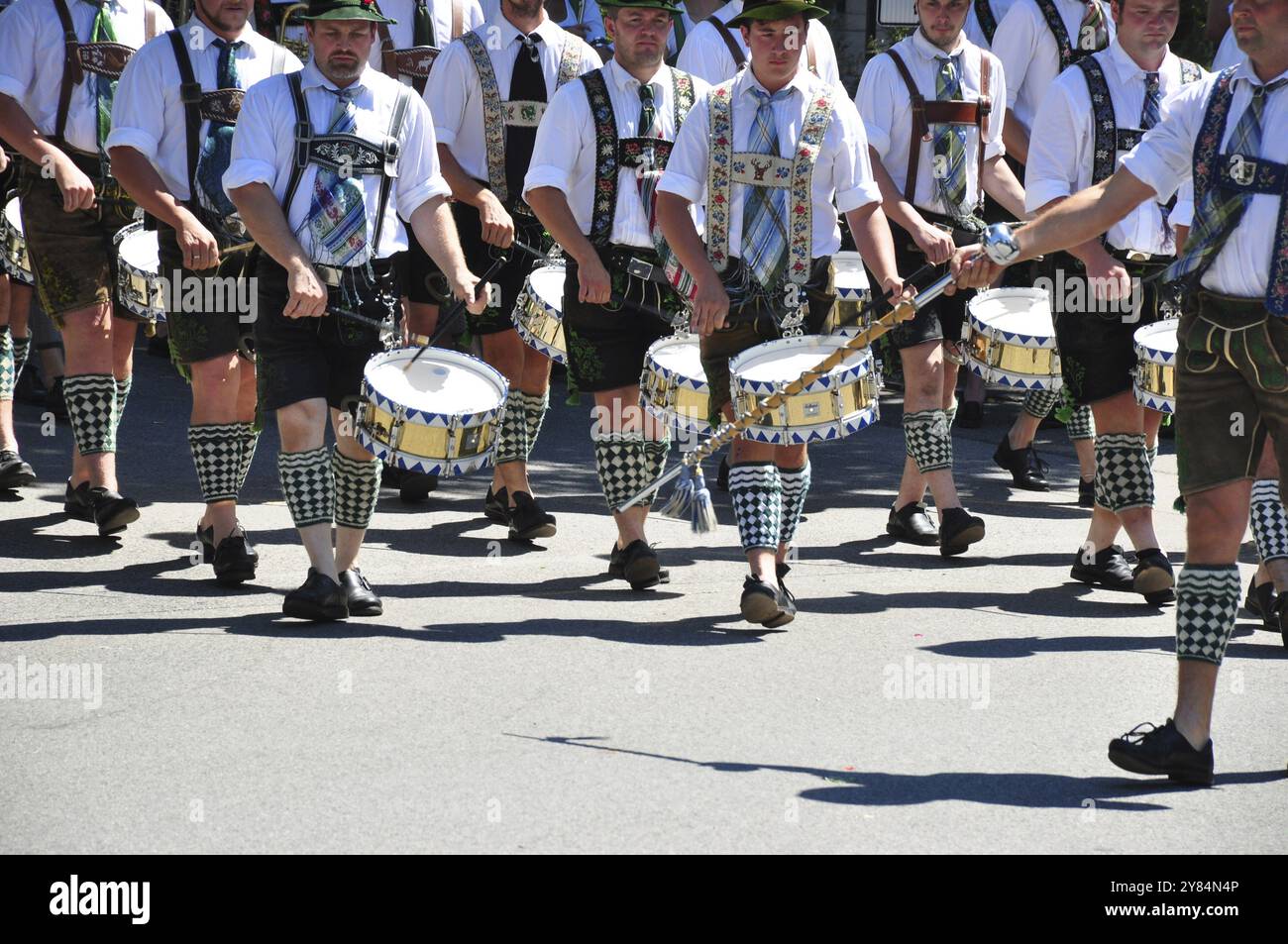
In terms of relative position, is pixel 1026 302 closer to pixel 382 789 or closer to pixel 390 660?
pixel 390 660

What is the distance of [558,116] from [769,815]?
11.3ft

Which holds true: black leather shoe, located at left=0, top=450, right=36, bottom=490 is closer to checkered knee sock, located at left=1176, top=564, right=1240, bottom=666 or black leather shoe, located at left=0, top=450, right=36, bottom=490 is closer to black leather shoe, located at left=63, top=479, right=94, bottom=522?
black leather shoe, located at left=63, top=479, right=94, bottom=522

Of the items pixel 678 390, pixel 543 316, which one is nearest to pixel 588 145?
pixel 543 316

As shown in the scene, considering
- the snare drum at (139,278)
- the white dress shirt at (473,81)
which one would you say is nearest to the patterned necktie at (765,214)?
the white dress shirt at (473,81)

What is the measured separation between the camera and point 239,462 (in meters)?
7.56

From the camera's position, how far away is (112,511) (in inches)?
307

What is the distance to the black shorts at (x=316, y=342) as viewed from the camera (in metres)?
6.70

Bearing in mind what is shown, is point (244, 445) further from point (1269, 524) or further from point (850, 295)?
point (1269, 524)

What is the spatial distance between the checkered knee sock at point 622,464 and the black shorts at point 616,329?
0.21m

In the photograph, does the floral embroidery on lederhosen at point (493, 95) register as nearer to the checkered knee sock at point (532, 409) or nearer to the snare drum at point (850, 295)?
the checkered knee sock at point (532, 409)

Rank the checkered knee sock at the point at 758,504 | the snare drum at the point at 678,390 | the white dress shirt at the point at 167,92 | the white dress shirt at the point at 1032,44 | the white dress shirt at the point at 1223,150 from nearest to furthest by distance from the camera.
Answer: the white dress shirt at the point at 1223,150
the checkered knee sock at the point at 758,504
the snare drum at the point at 678,390
the white dress shirt at the point at 167,92
the white dress shirt at the point at 1032,44

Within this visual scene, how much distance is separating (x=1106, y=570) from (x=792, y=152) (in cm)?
225

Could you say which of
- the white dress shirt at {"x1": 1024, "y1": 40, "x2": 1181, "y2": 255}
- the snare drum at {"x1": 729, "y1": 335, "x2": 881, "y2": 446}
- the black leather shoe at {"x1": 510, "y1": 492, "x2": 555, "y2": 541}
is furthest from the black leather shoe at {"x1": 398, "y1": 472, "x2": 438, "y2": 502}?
the white dress shirt at {"x1": 1024, "y1": 40, "x2": 1181, "y2": 255}

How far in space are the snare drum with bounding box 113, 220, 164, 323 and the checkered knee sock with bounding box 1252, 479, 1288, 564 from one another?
431cm
